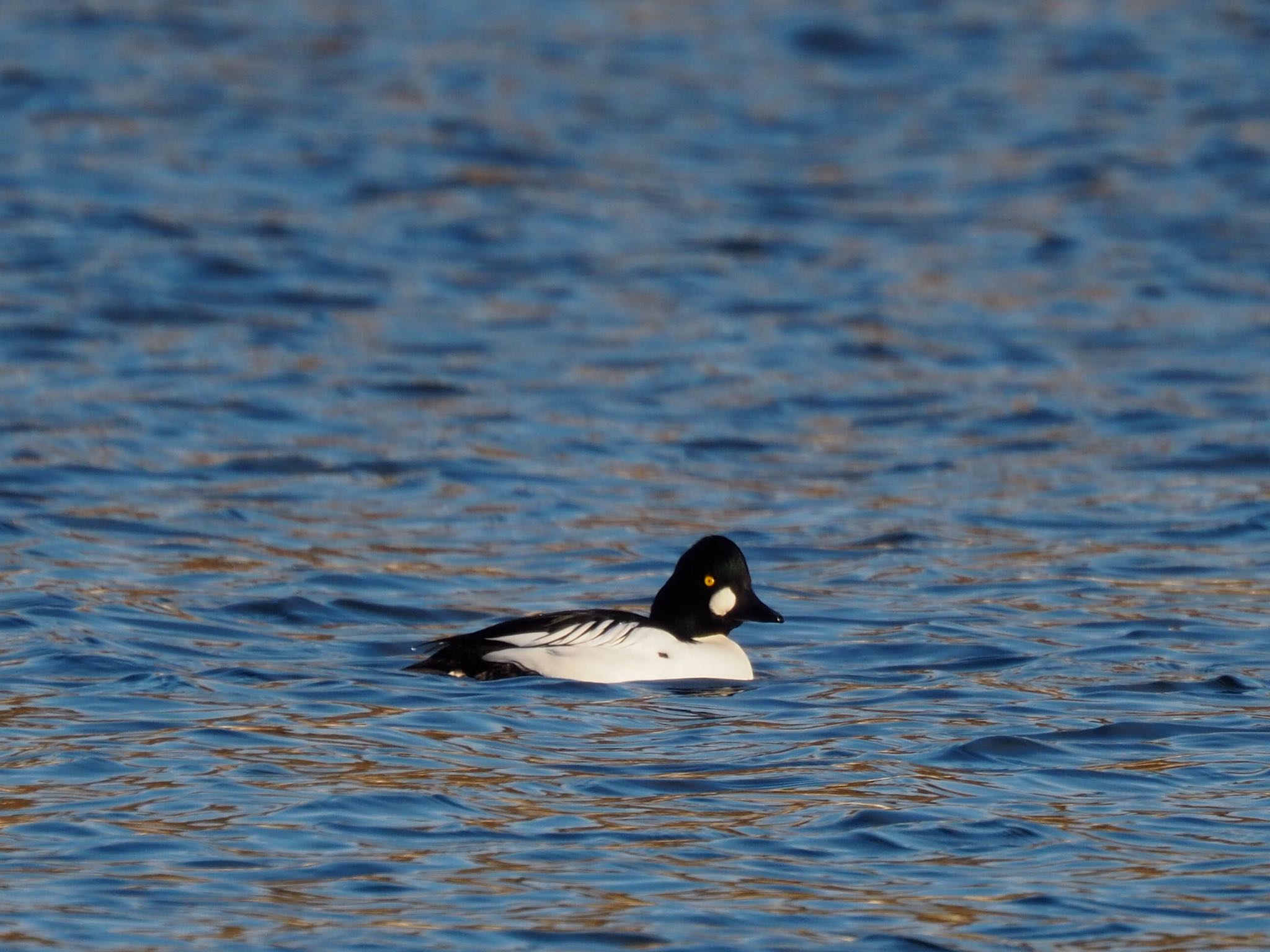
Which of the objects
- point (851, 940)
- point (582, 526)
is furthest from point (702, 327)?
point (851, 940)

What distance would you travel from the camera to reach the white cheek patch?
970cm

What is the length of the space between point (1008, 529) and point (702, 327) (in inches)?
223

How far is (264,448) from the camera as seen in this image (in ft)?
46.3

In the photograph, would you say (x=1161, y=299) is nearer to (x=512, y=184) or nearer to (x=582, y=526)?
(x=512, y=184)

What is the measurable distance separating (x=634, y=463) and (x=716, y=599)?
4468 mm

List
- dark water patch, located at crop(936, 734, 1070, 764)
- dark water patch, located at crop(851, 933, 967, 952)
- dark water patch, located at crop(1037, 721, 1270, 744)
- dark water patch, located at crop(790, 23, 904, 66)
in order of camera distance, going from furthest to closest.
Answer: dark water patch, located at crop(790, 23, 904, 66) < dark water patch, located at crop(1037, 721, 1270, 744) < dark water patch, located at crop(936, 734, 1070, 764) < dark water patch, located at crop(851, 933, 967, 952)

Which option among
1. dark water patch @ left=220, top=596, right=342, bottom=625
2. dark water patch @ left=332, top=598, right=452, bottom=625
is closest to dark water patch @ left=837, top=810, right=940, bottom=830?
dark water patch @ left=332, top=598, right=452, bottom=625

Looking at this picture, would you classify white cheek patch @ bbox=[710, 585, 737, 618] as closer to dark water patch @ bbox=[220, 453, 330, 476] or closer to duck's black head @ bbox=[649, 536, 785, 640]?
duck's black head @ bbox=[649, 536, 785, 640]

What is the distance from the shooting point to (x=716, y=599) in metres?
9.70

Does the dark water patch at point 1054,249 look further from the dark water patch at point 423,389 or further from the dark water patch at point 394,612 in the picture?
the dark water patch at point 394,612

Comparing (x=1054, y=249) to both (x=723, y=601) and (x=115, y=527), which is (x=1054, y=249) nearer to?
(x=115, y=527)

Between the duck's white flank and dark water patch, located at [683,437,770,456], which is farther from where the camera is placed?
dark water patch, located at [683,437,770,456]

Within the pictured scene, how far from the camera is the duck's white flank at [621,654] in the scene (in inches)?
358

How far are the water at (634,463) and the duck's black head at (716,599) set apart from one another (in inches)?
11.5
